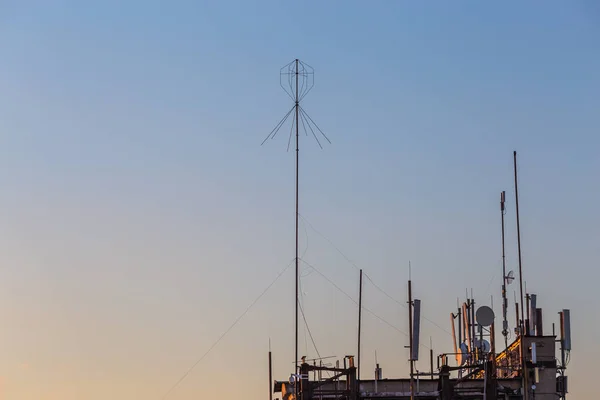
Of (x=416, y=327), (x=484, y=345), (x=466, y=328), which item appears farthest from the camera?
(x=466, y=328)

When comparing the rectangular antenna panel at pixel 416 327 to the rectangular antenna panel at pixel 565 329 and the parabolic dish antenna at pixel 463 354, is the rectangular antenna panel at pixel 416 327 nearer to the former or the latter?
the parabolic dish antenna at pixel 463 354

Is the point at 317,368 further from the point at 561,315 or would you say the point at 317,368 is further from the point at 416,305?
the point at 561,315

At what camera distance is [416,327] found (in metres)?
62.2

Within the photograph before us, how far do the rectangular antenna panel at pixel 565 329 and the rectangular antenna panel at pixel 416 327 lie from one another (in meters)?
7.03

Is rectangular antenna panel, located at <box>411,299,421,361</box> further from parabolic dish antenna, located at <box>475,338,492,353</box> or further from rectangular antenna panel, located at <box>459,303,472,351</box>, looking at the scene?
rectangular antenna panel, located at <box>459,303,472,351</box>

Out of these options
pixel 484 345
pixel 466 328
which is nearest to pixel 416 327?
pixel 484 345

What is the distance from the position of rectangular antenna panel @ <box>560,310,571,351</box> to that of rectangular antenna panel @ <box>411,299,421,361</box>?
7.03 metres

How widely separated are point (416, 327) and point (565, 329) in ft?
25.4

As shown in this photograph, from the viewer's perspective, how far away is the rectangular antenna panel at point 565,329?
211ft

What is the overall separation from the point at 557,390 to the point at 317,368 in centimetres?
1196

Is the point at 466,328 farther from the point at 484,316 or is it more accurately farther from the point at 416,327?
the point at 416,327

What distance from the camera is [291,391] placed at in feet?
227

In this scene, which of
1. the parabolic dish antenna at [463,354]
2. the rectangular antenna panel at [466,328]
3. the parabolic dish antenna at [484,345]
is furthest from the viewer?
the rectangular antenna panel at [466,328]

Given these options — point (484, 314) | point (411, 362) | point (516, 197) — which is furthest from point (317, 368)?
point (516, 197)
